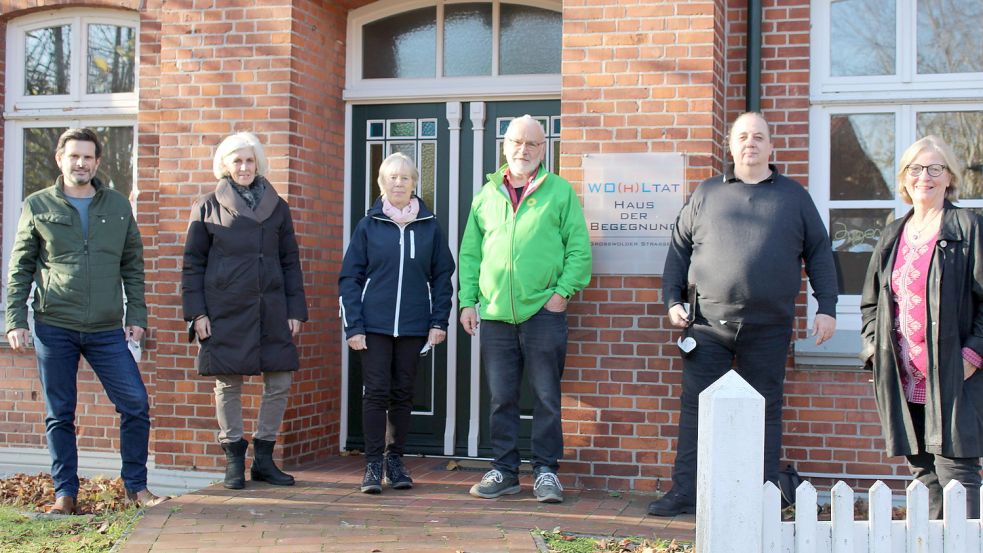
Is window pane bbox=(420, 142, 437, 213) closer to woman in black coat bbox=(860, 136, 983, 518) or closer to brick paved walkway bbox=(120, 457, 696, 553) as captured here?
brick paved walkway bbox=(120, 457, 696, 553)

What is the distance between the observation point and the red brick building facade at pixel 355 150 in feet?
20.8

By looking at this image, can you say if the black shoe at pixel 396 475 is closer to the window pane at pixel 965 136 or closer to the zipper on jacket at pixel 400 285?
the zipper on jacket at pixel 400 285

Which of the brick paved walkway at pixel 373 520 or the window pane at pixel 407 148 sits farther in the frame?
the window pane at pixel 407 148

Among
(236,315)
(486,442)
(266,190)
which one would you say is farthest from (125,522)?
(486,442)

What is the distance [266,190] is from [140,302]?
0.95 m

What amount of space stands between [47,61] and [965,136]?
619 centimetres

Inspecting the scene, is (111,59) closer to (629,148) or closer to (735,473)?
(629,148)

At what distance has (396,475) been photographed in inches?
249

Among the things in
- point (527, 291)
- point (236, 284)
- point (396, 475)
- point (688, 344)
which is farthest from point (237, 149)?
Answer: point (688, 344)

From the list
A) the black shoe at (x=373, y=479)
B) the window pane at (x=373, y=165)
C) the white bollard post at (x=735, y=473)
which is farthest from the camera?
the window pane at (x=373, y=165)

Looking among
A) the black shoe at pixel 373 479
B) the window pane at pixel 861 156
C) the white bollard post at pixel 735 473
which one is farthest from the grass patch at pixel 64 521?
the window pane at pixel 861 156

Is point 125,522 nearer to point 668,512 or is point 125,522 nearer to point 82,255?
point 82,255

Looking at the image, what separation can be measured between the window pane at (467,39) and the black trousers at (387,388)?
2.10 m

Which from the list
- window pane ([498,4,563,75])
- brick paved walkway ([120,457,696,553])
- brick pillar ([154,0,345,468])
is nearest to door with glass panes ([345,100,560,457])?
window pane ([498,4,563,75])
